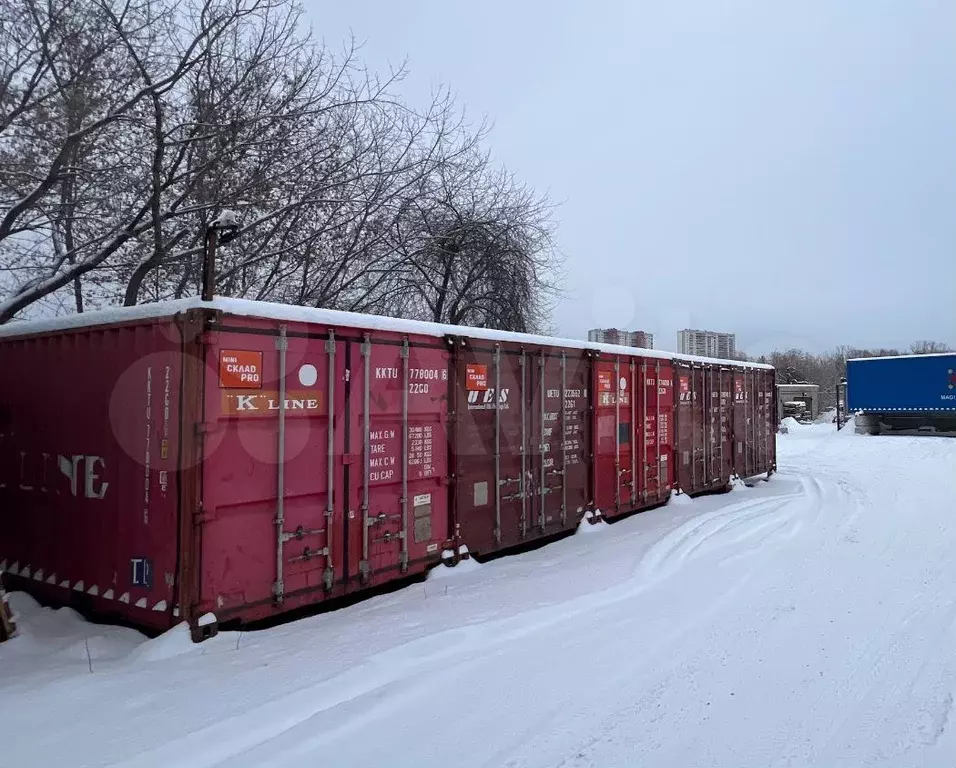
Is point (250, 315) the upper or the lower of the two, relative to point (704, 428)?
upper

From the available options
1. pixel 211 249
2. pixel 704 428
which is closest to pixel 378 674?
pixel 211 249

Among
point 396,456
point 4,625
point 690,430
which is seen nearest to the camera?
point 4,625

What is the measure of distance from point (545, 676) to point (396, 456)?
9.29ft

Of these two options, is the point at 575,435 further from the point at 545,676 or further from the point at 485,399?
the point at 545,676

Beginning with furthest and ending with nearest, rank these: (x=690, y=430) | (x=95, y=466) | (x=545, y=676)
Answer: (x=690, y=430) → (x=95, y=466) → (x=545, y=676)

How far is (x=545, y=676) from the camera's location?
4672 mm

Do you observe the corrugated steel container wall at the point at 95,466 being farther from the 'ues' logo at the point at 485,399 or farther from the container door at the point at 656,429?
the container door at the point at 656,429

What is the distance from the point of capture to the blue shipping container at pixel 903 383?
29766mm

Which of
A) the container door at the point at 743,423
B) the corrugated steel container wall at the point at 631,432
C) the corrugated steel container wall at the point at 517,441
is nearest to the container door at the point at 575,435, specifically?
the corrugated steel container wall at the point at 517,441

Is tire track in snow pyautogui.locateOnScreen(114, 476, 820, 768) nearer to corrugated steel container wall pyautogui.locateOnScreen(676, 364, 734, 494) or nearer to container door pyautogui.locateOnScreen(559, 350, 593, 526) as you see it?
container door pyautogui.locateOnScreen(559, 350, 593, 526)

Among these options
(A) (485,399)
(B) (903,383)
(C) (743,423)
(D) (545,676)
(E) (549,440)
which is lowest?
(D) (545,676)

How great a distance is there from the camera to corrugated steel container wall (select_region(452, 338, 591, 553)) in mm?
7746

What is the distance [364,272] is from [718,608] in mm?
9476

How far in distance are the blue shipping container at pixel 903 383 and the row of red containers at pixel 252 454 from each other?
92.9 feet
